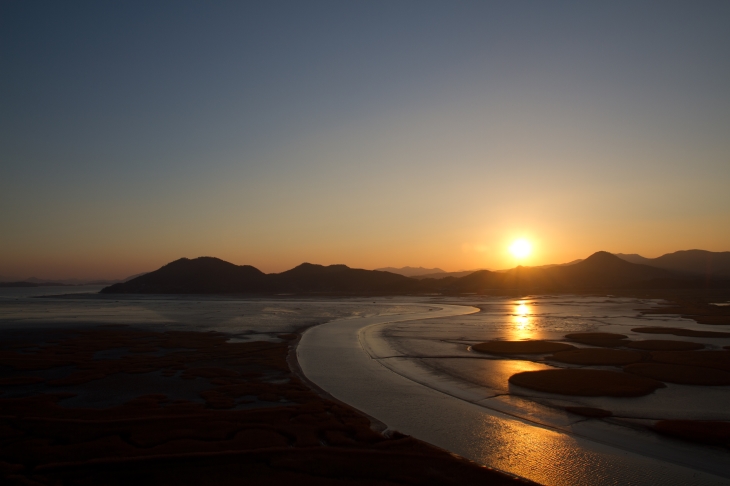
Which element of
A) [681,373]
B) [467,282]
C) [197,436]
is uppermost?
[467,282]

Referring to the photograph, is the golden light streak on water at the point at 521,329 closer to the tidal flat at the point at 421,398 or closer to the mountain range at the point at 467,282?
the tidal flat at the point at 421,398

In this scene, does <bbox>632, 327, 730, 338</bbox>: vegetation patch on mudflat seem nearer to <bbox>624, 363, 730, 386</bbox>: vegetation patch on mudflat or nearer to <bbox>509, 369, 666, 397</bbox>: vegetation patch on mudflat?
<bbox>624, 363, 730, 386</bbox>: vegetation patch on mudflat

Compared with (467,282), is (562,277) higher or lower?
higher

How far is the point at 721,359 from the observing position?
22.9m

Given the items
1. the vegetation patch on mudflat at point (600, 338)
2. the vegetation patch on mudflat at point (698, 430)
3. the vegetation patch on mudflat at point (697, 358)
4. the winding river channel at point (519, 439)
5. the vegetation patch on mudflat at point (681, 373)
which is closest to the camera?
the winding river channel at point (519, 439)

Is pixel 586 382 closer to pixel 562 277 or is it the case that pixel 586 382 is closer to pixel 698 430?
pixel 698 430

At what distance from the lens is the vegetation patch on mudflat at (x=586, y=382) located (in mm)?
16812

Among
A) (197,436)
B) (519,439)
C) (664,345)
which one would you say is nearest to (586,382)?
(519,439)

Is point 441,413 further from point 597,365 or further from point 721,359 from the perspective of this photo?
point 721,359

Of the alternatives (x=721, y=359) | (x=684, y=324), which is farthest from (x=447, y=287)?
(x=721, y=359)

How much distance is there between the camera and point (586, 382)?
18344 mm

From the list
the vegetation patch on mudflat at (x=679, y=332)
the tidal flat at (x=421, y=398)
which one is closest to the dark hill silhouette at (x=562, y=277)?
the vegetation patch on mudflat at (x=679, y=332)

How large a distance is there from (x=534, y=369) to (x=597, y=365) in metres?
3.26

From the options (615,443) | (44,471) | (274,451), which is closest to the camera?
(44,471)
